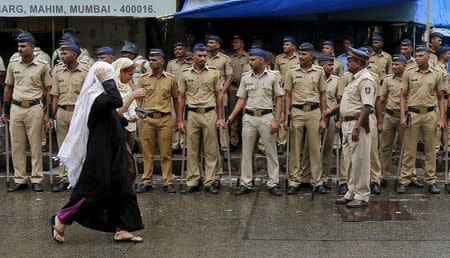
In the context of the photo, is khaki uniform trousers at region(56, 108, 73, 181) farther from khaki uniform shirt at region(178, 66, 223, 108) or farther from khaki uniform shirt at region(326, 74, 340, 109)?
khaki uniform shirt at region(326, 74, 340, 109)

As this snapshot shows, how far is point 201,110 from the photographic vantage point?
34.8ft

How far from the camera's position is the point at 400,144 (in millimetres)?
11297

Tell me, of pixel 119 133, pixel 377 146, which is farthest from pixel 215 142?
pixel 119 133

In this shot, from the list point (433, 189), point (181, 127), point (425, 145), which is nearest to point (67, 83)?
point (181, 127)

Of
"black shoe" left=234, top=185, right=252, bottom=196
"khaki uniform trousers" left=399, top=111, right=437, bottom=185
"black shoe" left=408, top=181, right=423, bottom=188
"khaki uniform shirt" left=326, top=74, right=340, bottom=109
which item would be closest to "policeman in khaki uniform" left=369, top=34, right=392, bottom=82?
"khaki uniform shirt" left=326, top=74, right=340, bottom=109

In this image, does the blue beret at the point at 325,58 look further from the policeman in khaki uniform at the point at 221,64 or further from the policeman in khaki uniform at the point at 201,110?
the policeman in khaki uniform at the point at 201,110

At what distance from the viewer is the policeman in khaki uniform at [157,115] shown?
34.7 feet

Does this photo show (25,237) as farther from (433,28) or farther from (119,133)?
(433,28)

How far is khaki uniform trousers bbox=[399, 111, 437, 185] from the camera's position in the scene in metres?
10.4

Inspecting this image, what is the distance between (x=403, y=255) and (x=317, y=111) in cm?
359

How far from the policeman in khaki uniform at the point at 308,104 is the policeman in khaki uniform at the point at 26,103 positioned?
10.9 feet

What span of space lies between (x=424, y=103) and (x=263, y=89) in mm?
2141

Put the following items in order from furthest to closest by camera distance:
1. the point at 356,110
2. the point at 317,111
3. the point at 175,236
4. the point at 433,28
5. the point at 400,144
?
the point at 433,28, the point at 400,144, the point at 317,111, the point at 356,110, the point at 175,236

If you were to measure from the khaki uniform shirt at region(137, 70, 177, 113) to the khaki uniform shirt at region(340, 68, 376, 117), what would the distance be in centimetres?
244
